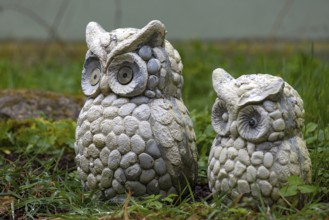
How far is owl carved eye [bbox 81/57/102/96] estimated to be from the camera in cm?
306

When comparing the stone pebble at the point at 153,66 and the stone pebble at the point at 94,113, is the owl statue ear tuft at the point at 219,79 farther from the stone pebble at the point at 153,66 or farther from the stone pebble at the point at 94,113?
the stone pebble at the point at 94,113

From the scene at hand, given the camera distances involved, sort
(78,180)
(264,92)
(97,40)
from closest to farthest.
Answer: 1. (264,92)
2. (97,40)
3. (78,180)

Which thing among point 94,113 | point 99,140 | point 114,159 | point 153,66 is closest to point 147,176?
point 114,159

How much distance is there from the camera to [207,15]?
27.6 ft

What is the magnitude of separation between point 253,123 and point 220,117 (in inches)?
7.2

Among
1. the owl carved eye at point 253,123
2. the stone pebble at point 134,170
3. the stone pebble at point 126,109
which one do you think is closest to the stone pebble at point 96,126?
the stone pebble at point 126,109

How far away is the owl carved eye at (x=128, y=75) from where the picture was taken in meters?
2.93

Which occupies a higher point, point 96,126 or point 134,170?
point 96,126

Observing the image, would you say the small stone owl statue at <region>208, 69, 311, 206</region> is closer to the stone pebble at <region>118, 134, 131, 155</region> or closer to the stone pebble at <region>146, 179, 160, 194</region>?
the stone pebble at <region>146, 179, 160, 194</region>

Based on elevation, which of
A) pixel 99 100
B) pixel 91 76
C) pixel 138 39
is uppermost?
pixel 138 39

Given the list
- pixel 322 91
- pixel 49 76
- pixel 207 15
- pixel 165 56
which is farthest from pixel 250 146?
pixel 207 15

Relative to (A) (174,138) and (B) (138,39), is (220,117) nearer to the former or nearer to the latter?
(A) (174,138)

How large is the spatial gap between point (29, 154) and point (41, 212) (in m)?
0.97

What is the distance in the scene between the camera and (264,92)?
270 centimetres
